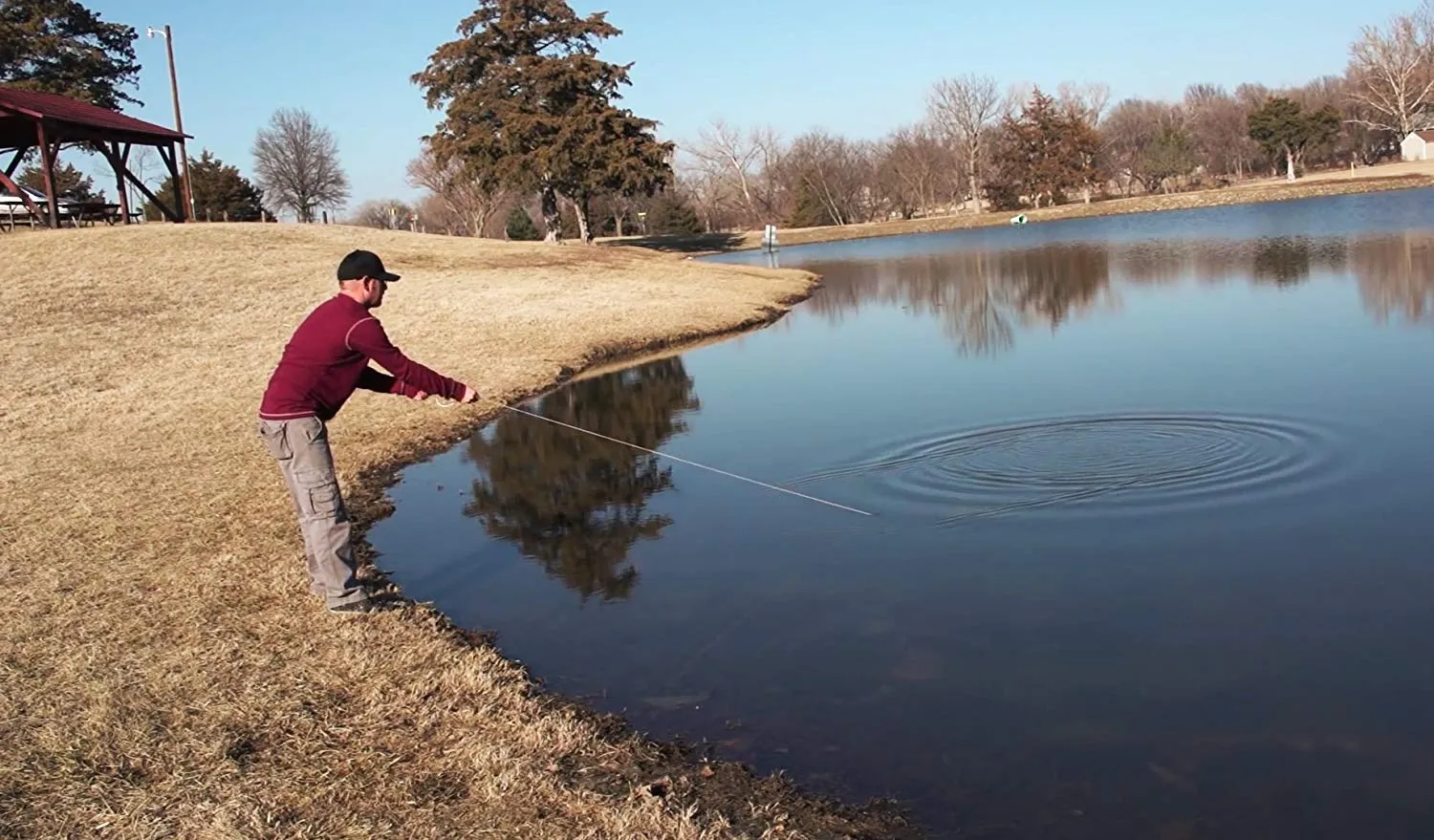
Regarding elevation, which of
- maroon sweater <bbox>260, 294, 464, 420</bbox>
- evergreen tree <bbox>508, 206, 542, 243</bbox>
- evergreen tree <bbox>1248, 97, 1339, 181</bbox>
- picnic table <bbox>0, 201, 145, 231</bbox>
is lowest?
maroon sweater <bbox>260, 294, 464, 420</bbox>

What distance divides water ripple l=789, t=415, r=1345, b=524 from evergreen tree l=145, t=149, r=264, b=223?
51500 mm

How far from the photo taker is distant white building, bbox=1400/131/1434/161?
78938 mm

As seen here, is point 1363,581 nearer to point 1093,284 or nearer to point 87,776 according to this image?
point 87,776

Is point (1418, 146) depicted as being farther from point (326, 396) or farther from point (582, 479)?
point (326, 396)

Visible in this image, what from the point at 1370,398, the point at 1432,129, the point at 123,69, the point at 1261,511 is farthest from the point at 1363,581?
the point at 1432,129

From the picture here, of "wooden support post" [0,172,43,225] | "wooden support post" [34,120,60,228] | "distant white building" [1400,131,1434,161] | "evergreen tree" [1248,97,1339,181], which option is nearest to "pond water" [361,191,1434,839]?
"wooden support post" [34,120,60,228]

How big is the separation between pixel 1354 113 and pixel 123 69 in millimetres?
83193

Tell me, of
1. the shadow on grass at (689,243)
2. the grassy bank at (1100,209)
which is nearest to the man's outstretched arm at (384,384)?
the grassy bank at (1100,209)

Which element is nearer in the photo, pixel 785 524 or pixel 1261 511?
pixel 1261 511

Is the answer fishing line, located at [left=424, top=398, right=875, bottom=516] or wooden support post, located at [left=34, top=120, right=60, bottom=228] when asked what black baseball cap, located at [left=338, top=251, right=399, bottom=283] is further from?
wooden support post, located at [left=34, top=120, right=60, bottom=228]

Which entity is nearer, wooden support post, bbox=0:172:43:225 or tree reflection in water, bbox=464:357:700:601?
tree reflection in water, bbox=464:357:700:601

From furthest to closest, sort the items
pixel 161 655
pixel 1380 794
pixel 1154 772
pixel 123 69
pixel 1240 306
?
pixel 123 69
pixel 1240 306
pixel 161 655
pixel 1154 772
pixel 1380 794

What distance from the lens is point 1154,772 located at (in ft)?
14.7

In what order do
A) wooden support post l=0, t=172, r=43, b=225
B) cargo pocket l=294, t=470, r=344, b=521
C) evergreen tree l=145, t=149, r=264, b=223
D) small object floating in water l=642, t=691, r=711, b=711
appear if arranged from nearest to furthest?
small object floating in water l=642, t=691, r=711, b=711 → cargo pocket l=294, t=470, r=344, b=521 → wooden support post l=0, t=172, r=43, b=225 → evergreen tree l=145, t=149, r=264, b=223
